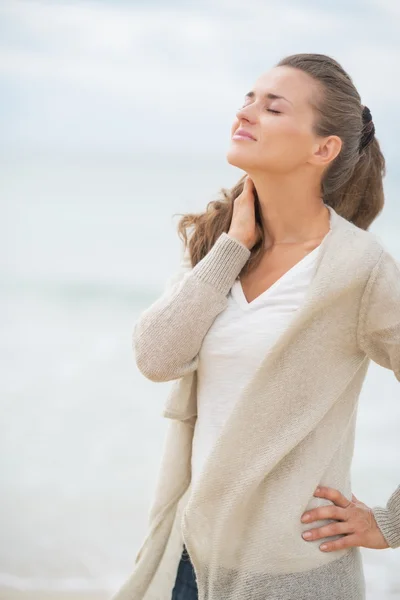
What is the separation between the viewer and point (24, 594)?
309 centimetres

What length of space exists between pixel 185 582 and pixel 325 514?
1.25 feet

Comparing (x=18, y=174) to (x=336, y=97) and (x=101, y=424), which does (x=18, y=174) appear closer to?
(x=101, y=424)

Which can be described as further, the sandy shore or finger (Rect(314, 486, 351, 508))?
the sandy shore

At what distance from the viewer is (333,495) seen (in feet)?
5.21

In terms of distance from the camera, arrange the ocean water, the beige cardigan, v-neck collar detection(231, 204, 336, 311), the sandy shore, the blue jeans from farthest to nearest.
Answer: the ocean water < the sandy shore < the blue jeans < v-neck collar detection(231, 204, 336, 311) < the beige cardigan

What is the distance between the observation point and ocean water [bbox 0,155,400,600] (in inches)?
146

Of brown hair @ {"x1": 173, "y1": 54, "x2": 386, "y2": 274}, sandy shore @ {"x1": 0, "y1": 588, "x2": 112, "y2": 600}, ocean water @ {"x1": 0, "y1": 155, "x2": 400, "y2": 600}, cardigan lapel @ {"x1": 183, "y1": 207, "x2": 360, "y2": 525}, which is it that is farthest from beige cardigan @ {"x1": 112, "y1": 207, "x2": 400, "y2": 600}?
sandy shore @ {"x1": 0, "y1": 588, "x2": 112, "y2": 600}

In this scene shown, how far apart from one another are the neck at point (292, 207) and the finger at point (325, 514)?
1.81 feet

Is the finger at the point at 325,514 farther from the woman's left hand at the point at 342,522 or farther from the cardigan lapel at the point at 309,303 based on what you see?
the cardigan lapel at the point at 309,303

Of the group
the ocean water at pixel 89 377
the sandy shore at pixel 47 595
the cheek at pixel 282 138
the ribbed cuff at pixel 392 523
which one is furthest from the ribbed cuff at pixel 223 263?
the sandy shore at pixel 47 595

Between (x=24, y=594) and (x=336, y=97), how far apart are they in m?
2.27

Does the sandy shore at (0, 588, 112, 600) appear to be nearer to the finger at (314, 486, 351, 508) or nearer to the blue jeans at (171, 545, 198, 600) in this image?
the blue jeans at (171, 545, 198, 600)

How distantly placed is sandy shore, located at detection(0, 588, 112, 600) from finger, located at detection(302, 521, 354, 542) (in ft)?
6.01

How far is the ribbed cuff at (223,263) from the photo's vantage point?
1.67 m
